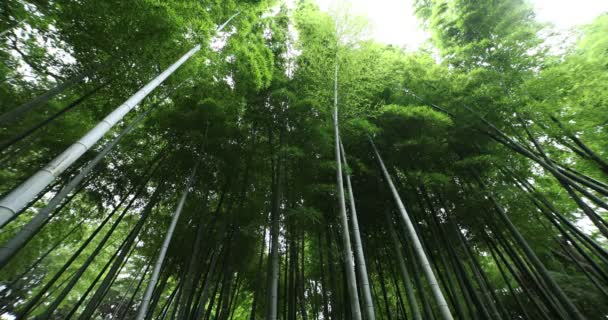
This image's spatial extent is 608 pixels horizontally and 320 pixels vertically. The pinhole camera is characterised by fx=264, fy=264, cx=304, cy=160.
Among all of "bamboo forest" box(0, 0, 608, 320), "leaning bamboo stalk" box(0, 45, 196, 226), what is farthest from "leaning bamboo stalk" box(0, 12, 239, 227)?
"bamboo forest" box(0, 0, 608, 320)

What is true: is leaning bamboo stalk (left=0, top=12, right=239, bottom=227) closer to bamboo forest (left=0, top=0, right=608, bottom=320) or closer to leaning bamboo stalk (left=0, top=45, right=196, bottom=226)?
leaning bamboo stalk (left=0, top=45, right=196, bottom=226)

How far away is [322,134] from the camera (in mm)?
3590

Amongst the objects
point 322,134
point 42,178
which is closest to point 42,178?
point 42,178

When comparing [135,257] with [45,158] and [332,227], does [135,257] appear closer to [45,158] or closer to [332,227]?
[45,158]

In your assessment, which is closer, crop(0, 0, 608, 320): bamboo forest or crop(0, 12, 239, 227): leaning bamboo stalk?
crop(0, 12, 239, 227): leaning bamboo stalk

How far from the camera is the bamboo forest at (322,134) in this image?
2994 millimetres

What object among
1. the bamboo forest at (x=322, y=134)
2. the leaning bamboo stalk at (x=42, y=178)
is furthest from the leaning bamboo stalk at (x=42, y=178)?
the bamboo forest at (x=322, y=134)

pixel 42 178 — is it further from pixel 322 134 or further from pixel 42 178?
pixel 322 134

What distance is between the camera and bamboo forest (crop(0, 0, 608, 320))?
2994mm

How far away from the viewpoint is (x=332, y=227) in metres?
4.19

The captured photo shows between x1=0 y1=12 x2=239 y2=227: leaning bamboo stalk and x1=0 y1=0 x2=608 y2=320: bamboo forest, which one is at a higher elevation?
x1=0 y1=0 x2=608 y2=320: bamboo forest

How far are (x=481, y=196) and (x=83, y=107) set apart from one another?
5.89m

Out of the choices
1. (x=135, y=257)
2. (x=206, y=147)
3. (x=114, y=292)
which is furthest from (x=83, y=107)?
(x=114, y=292)

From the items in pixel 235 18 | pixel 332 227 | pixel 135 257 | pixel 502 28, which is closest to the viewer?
pixel 235 18
